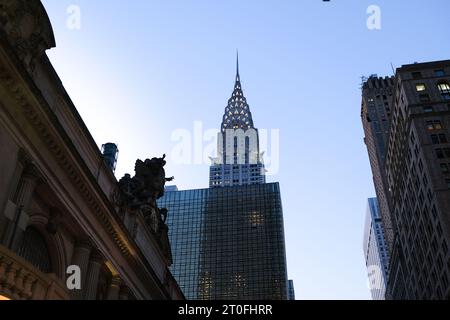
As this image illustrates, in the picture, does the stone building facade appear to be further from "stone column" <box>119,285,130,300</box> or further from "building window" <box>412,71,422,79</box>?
"building window" <box>412,71,422,79</box>

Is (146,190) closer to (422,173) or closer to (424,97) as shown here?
(422,173)

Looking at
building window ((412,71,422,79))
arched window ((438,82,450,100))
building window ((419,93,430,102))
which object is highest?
building window ((412,71,422,79))

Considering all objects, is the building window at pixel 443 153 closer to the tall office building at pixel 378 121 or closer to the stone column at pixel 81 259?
the stone column at pixel 81 259

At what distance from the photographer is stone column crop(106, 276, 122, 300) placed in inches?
1144

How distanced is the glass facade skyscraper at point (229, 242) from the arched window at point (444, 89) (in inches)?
2411

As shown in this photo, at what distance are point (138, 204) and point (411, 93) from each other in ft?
183

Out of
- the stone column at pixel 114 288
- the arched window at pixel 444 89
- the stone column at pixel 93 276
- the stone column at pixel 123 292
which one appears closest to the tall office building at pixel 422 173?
the arched window at pixel 444 89

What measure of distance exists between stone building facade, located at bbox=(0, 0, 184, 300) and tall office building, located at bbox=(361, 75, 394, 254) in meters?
112

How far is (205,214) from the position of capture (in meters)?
136

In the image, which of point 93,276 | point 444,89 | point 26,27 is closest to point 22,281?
point 93,276

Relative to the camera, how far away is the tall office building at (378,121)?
438 feet

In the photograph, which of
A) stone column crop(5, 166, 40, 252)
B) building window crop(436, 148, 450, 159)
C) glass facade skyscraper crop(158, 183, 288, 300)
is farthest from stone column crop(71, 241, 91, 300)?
glass facade skyscraper crop(158, 183, 288, 300)

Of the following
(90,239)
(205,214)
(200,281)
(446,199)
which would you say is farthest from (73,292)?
(205,214)
